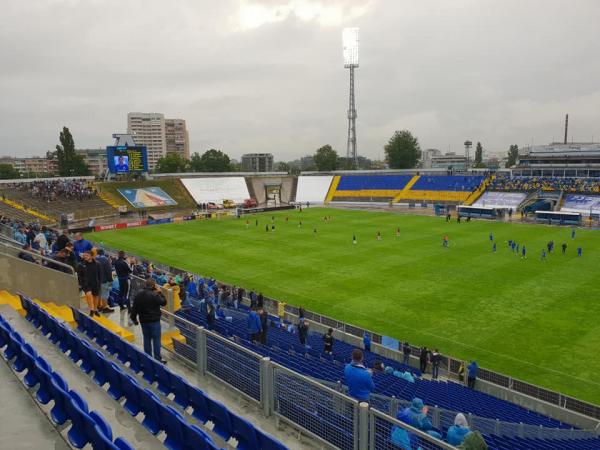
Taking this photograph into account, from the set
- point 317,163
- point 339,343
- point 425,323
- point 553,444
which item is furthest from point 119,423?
point 317,163

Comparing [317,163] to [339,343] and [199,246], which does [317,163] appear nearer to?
[199,246]

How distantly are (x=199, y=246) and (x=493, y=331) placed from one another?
27151 millimetres

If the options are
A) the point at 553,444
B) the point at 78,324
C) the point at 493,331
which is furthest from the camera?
the point at 493,331

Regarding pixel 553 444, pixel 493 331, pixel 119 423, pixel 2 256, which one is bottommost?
pixel 493 331

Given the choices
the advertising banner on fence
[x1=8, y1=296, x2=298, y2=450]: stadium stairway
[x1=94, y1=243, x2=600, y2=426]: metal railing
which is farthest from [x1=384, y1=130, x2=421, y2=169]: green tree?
[x1=8, y1=296, x2=298, y2=450]: stadium stairway

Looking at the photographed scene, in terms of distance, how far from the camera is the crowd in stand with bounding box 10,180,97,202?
60875 millimetres

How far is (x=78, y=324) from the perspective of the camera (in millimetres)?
10445

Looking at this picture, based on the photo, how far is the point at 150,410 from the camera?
6098mm

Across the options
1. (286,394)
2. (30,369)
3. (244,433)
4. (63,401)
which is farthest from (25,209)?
(244,433)

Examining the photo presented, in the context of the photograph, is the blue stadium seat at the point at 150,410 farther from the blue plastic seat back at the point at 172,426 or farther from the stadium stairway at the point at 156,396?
the blue plastic seat back at the point at 172,426

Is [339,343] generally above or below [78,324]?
below

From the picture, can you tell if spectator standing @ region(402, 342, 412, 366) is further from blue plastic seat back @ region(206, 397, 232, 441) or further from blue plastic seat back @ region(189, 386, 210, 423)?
blue plastic seat back @ region(206, 397, 232, 441)

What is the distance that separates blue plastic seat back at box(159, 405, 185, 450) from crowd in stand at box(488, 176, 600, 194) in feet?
225

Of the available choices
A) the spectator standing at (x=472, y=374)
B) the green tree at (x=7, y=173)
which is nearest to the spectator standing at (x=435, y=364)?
the spectator standing at (x=472, y=374)
